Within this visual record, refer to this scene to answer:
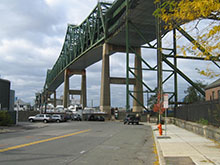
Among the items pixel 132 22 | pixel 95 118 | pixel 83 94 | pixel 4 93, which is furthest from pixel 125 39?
pixel 83 94

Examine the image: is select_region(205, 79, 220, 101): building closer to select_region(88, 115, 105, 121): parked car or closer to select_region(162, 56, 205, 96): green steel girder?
select_region(162, 56, 205, 96): green steel girder

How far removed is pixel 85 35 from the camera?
281 feet

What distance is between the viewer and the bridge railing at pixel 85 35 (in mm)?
70863

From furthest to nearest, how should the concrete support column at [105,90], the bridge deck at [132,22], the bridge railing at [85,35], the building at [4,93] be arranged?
1. the bridge railing at [85,35]
2. the concrete support column at [105,90]
3. the bridge deck at [132,22]
4. the building at [4,93]

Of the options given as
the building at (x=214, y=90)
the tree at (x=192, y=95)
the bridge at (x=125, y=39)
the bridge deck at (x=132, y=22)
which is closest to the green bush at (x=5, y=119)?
the bridge at (x=125, y=39)

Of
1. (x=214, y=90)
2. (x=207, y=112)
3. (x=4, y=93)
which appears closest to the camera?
(x=207, y=112)

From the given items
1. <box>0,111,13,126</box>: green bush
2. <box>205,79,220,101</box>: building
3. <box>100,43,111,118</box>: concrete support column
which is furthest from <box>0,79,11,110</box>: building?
<box>205,79,220,101</box>: building

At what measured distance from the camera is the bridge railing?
2790 inches

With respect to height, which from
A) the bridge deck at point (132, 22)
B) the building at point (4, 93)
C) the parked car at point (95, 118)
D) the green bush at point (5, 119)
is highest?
the bridge deck at point (132, 22)

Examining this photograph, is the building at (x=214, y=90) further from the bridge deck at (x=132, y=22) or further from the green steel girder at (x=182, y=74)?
the bridge deck at (x=132, y=22)

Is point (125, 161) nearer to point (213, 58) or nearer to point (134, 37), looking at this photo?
point (213, 58)

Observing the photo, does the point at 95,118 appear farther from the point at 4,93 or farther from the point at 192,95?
the point at 192,95

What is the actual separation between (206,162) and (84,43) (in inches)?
3114

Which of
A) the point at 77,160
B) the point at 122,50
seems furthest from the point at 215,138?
the point at 122,50
